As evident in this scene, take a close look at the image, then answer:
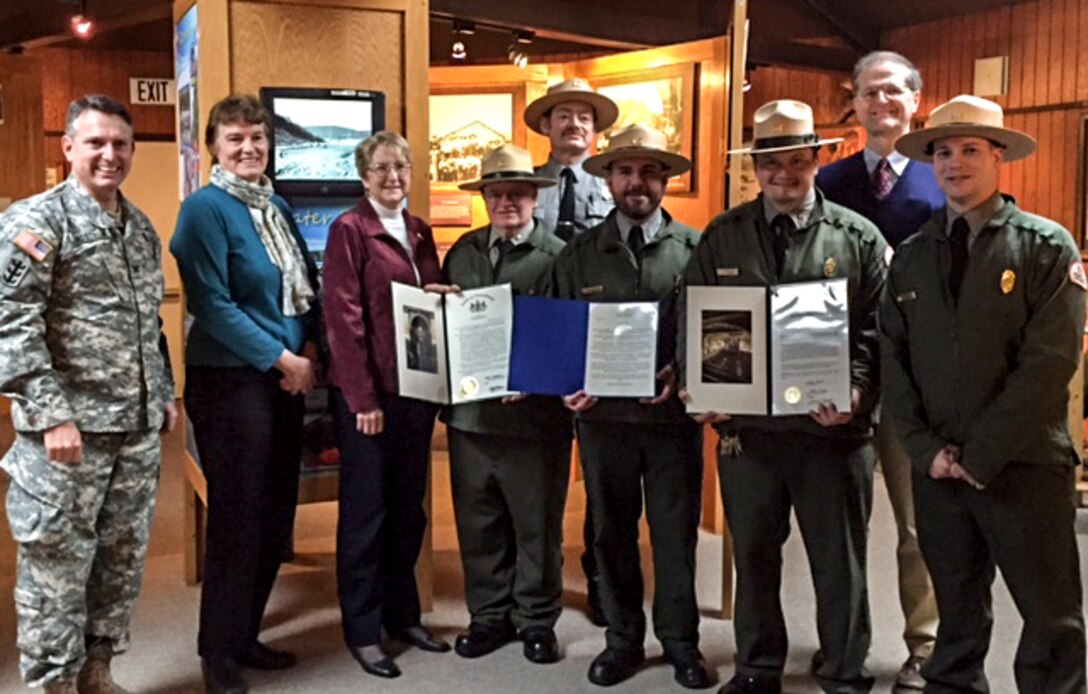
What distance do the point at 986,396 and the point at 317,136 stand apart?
2333 mm

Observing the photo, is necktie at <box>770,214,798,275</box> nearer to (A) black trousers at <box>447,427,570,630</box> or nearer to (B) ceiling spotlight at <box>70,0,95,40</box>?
(A) black trousers at <box>447,427,570,630</box>

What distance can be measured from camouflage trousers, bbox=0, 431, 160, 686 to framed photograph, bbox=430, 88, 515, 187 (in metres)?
3.36

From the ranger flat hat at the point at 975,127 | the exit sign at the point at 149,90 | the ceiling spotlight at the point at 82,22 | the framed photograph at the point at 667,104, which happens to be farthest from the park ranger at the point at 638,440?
the exit sign at the point at 149,90

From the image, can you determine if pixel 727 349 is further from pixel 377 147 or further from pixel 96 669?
pixel 96 669

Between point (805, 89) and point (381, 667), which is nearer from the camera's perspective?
point (381, 667)

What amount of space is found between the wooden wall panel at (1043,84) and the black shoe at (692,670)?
5.36 m

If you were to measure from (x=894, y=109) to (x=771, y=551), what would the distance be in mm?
1420

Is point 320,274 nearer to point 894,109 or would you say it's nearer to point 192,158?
point 192,158

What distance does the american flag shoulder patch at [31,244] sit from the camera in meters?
2.69

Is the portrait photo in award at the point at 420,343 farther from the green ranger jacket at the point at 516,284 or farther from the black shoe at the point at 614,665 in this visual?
the black shoe at the point at 614,665

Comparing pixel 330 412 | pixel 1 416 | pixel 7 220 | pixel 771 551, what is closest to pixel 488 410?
pixel 330 412

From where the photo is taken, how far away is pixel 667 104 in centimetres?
513

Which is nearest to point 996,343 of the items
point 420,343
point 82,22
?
point 420,343

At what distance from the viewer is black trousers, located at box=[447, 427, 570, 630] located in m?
3.49
